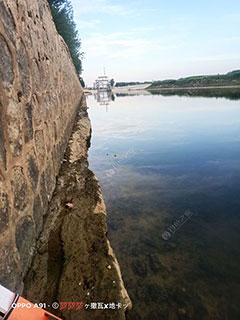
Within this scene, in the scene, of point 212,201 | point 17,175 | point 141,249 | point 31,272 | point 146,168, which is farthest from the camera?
point 146,168

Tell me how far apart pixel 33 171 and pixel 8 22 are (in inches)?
55.6

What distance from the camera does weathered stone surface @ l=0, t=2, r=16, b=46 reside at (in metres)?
1.66

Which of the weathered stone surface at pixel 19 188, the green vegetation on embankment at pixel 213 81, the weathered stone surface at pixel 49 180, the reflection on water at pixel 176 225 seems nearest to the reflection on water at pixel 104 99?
the reflection on water at pixel 176 225

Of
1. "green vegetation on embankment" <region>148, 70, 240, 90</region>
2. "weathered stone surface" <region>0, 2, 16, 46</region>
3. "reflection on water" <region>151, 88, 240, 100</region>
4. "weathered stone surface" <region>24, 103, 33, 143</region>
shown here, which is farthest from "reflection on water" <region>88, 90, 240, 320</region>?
"green vegetation on embankment" <region>148, 70, 240, 90</region>

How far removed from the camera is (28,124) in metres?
2.11

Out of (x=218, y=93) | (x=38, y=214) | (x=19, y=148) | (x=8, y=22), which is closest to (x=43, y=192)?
(x=38, y=214)

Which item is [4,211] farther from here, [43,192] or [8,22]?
[8,22]

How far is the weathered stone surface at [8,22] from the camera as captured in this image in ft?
5.44

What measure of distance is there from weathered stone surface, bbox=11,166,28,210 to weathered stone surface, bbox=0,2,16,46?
1.19 metres

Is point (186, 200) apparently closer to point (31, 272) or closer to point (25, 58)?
point (31, 272)

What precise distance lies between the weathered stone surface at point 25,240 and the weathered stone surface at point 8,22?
5.47 ft

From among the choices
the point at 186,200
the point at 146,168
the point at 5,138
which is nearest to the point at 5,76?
the point at 5,138

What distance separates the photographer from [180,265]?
8.91ft

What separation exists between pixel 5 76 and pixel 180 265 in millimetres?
2971
